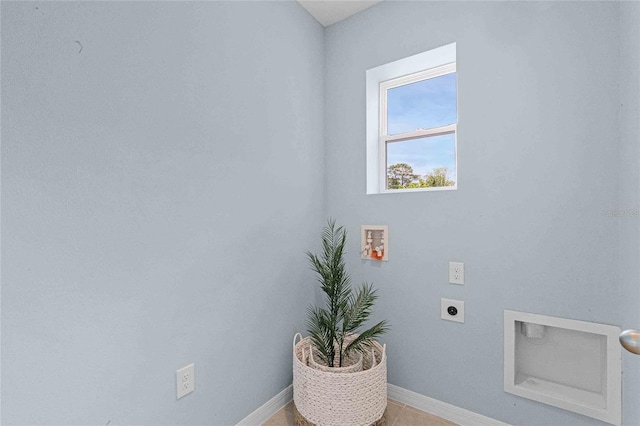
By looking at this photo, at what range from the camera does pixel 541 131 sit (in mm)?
1398

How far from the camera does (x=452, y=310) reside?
5.35 feet

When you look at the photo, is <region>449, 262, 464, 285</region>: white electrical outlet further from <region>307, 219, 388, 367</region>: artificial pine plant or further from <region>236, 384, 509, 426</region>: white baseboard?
<region>236, 384, 509, 426</region>: white baseboard

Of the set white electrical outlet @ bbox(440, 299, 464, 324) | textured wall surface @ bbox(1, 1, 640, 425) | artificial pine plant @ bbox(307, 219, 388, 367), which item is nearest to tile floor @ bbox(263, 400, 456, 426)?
textured wall surface @ bbox(1, 1, 640, 425)

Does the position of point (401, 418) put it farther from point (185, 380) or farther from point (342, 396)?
point (185, 380)

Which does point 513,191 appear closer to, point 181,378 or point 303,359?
point 303,359

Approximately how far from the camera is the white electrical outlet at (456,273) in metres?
1.60

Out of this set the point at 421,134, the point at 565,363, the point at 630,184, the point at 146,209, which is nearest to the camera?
the point at 630,184

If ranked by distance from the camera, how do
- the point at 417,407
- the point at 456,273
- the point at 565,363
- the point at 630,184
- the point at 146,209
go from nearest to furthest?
the point at 630,184 < the point at 146,209 < the point at 565,363 < the point at 456,273 < the point at 417,407

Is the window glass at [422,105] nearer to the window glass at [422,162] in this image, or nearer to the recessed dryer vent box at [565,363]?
the window glass at [422,162]

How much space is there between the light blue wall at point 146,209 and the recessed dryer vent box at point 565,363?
1.14m

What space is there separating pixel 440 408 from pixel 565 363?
640 mm

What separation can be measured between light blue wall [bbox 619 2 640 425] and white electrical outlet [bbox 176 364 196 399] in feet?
5.01

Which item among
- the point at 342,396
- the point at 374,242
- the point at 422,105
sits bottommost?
the point at 342,396

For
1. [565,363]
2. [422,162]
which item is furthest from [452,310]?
[422,162]
